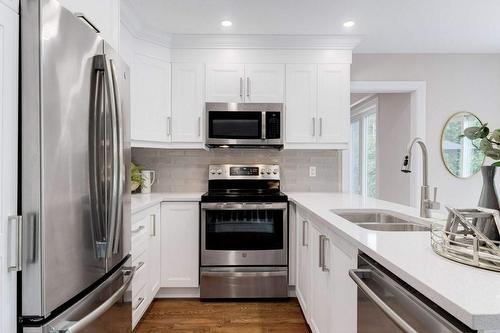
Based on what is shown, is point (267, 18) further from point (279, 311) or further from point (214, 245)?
point (279, 311)

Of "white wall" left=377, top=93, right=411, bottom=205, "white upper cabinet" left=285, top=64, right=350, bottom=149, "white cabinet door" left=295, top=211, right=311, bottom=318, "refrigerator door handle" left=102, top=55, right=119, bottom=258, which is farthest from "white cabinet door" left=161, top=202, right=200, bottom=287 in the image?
"white wall" left=377, top=93, right=411, bottom=205

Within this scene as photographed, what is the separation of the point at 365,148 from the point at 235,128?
3510 millimetres

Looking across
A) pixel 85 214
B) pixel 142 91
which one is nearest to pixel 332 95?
pixel 142 91

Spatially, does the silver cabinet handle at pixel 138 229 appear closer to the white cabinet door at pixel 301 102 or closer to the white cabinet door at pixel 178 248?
the white cabinet door at pixel 178 248

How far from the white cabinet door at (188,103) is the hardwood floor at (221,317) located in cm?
151

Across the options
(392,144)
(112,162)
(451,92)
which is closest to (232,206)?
(112,162)

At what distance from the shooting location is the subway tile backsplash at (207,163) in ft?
11.2

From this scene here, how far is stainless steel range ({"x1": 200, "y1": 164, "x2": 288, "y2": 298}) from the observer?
2.78 metres

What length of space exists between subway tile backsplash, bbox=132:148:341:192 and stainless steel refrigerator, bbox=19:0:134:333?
6.25 feet

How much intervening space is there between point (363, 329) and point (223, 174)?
229 cm

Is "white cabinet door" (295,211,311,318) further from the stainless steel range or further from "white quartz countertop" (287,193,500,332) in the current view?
"white quartz countertop" (287,193,500,332)

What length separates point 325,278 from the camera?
1.78 metres

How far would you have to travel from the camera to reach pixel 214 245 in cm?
279

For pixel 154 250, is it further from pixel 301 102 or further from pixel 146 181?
pixel 301 102
